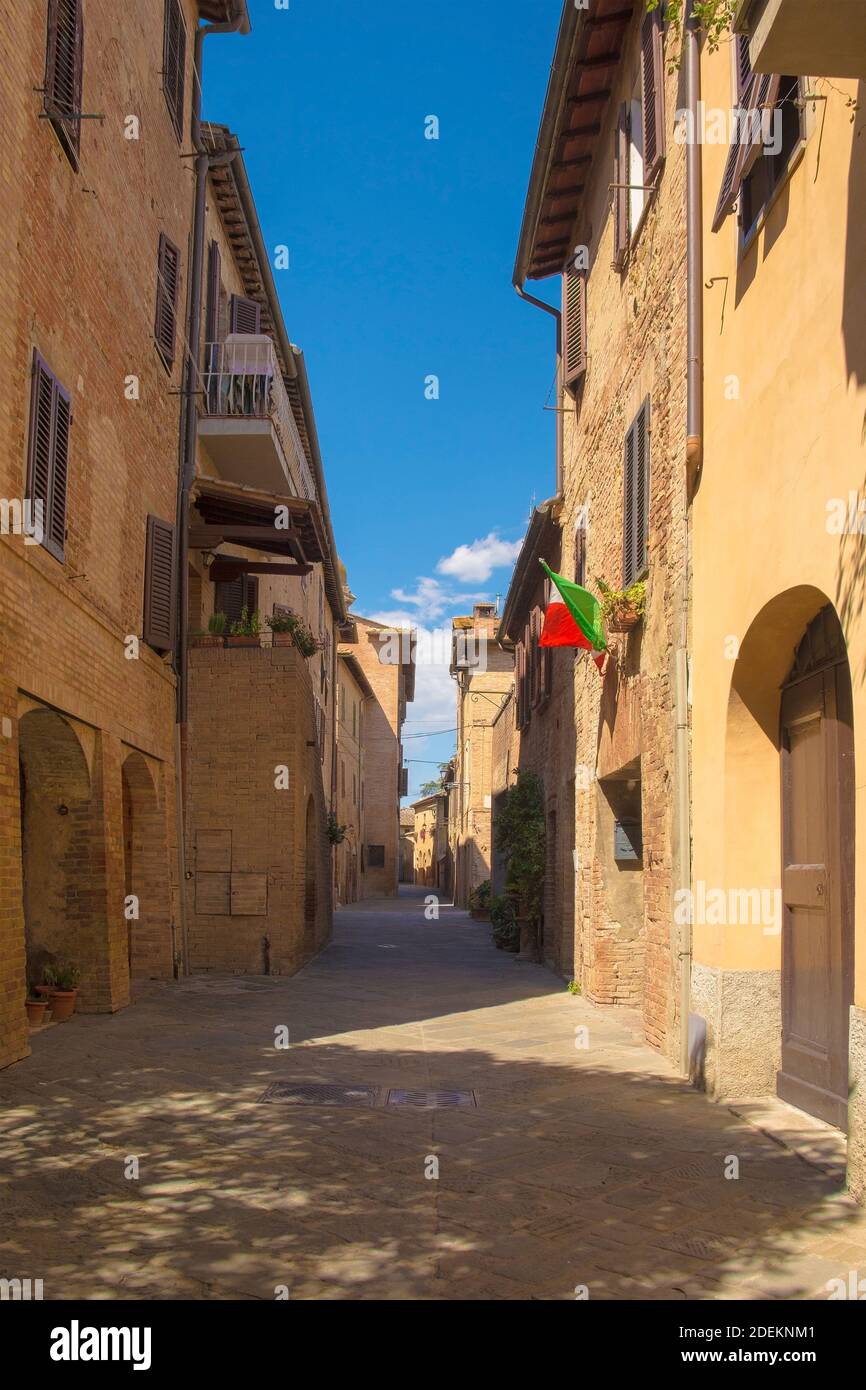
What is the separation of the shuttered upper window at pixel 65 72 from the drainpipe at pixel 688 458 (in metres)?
4.60

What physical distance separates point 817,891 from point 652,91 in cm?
709

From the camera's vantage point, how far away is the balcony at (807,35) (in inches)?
172

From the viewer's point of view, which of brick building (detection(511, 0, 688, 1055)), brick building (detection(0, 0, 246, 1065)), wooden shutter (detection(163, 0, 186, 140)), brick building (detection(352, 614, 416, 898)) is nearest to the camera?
brick building (detection(0, 0, 246, 1065))

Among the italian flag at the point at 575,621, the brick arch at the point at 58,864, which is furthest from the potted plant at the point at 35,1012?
the italian flag at the point at 575,621

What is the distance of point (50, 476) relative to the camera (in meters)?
9.00

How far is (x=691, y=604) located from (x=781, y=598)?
2024mm

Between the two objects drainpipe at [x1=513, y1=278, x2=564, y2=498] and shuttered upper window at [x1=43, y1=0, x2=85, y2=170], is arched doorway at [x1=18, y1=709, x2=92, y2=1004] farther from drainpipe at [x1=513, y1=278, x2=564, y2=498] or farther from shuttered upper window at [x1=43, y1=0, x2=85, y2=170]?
drainpipe at [x1=513, y1=278, x2=564, y2=498]

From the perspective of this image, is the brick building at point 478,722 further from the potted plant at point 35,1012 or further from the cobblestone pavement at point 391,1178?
the cobblestone pavement at point 391,1178

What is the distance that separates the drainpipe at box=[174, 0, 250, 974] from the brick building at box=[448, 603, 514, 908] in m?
21.6

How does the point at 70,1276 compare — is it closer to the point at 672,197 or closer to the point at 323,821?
the point at 672,197

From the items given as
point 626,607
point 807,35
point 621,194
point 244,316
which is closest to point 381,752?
point 244,316

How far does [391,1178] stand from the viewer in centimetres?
540

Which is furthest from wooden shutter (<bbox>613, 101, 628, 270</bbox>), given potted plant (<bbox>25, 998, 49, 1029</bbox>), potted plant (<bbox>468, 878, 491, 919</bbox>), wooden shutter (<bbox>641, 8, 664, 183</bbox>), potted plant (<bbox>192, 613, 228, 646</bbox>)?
potted plant (<bbox>468, 878, 491, 919</bbox>)

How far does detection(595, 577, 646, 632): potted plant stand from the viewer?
9914mm
